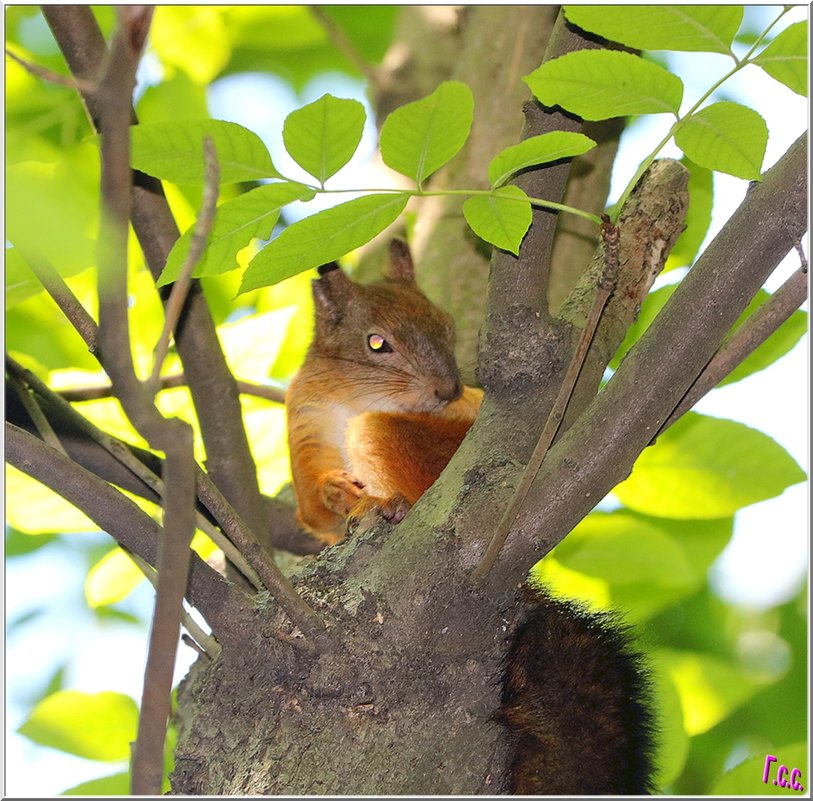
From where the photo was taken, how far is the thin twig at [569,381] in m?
1.00

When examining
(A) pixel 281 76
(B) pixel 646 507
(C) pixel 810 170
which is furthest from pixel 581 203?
(A) pixel 281 76

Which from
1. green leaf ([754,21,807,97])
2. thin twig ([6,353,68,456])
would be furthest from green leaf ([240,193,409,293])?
thin twig ([6,353,68,456])

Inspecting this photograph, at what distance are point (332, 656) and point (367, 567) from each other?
131 mm

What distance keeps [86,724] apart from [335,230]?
3.58 ft

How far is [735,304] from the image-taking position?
46.3 inches

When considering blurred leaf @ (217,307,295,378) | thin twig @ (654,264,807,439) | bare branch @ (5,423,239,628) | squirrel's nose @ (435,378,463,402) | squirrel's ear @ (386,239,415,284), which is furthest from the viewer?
squirrel's ear @ (386,239,415,284)

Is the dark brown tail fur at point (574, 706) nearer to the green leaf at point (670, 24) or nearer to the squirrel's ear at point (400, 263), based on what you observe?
the green leaf at point (670, 24)

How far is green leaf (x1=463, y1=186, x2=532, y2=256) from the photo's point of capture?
1125 millimetres

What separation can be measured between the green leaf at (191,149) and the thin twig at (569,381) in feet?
1.19

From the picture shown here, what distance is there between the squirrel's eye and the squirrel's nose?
0.81 feet

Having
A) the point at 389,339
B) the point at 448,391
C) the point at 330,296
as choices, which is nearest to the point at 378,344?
the point at 389,339

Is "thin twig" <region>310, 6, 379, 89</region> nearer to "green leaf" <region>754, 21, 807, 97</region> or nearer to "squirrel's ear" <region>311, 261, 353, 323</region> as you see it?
"squirrel's ear" <region>311, 261, 353, 323</region>

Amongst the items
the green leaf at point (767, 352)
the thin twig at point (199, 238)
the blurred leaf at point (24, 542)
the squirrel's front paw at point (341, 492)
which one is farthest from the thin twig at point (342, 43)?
the thin twig at point (199, 238)

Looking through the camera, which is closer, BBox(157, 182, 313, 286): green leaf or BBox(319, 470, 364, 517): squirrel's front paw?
BBox(157, 182, 313, 286): green leaf
